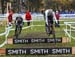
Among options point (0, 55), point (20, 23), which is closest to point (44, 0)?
point (20, 23)

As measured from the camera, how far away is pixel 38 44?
1809 cm

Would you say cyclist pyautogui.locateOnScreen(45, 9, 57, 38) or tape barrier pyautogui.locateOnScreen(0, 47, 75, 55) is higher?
cyclist pyautogui.locateOnScreen(45, 9, 57, 38)

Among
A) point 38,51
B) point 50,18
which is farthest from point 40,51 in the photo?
point 50,18

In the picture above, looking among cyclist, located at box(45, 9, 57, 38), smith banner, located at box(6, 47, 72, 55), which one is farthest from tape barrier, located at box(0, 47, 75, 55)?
cyclist, located at box(45, 9, 57, 38)

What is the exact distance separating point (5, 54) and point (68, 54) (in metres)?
2.29

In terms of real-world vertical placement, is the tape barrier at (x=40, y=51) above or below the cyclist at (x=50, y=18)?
below

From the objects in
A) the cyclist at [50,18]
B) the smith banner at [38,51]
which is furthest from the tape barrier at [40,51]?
the cyclist at [50,18]

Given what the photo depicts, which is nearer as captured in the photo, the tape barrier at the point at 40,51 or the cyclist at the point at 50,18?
the tape barrier at the point at 40,51

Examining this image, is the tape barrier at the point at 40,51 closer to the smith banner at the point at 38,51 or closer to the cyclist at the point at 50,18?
the smith banner at the point at 38,51

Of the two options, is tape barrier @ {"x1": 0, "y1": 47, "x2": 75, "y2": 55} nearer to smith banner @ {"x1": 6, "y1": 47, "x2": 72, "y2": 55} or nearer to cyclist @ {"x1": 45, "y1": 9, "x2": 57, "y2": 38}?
smith banner @ {"x1": 6, "y1": 47, "x2": 72, "y2": 55}

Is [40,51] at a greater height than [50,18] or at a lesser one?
lesser

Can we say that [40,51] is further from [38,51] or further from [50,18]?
[50,18]

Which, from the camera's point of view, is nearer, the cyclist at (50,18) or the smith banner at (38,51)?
the smith banner at (38,51)

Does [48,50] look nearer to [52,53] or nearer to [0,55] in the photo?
[52,53]
